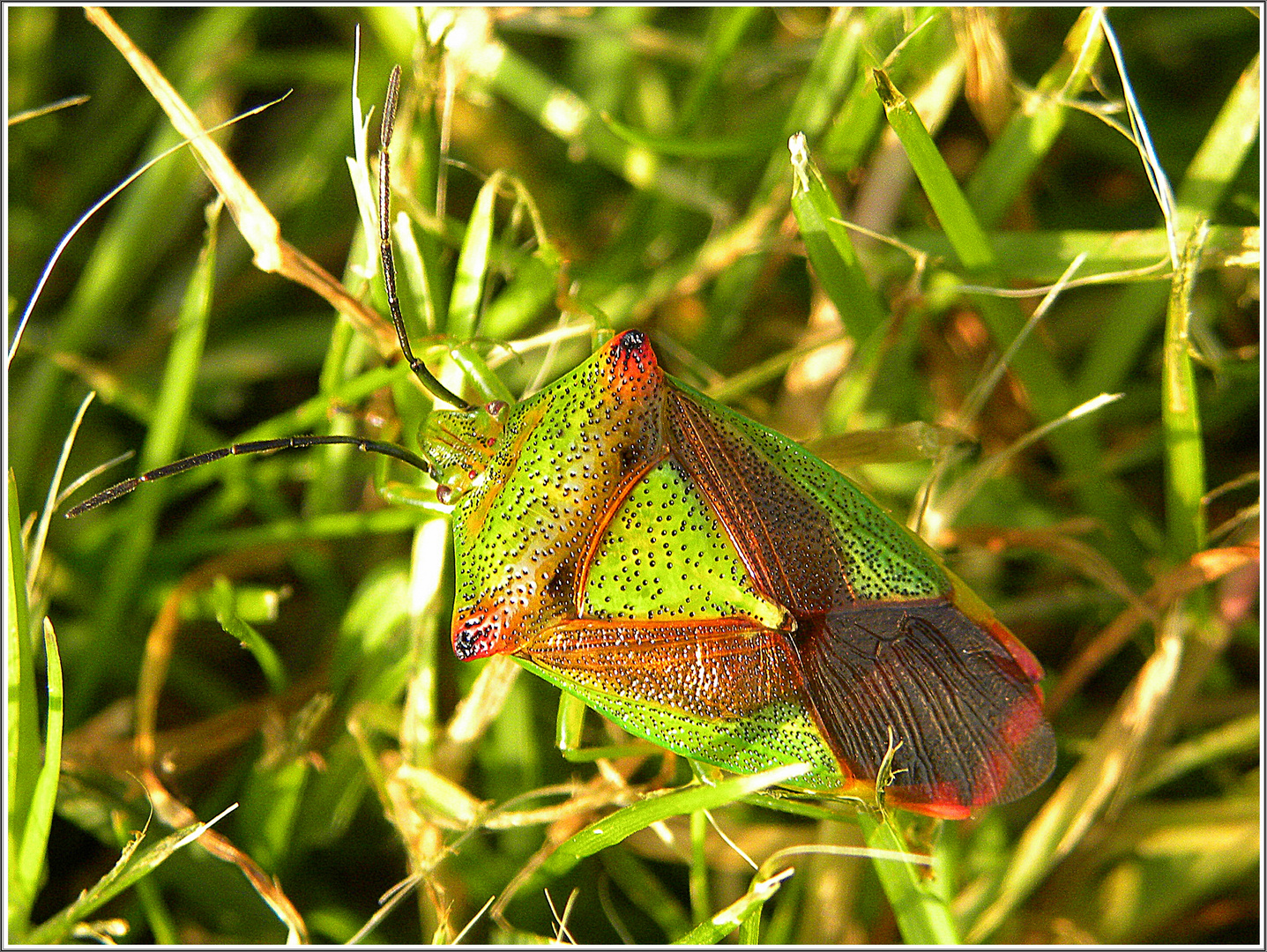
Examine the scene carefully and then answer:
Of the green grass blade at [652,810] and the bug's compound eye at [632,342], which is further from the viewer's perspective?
the bug's compound eye at [632,342]

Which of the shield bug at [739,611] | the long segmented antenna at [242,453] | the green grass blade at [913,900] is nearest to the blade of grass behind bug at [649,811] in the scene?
the shield bug at [739,611]

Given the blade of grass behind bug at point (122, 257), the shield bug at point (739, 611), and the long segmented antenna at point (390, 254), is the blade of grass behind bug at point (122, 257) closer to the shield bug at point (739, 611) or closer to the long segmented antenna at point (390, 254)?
the shield bug at point (739, 611)

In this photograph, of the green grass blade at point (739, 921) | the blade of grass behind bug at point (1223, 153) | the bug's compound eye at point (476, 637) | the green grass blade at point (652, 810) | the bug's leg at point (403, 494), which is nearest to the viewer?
the green grass blade at point (652, 810)

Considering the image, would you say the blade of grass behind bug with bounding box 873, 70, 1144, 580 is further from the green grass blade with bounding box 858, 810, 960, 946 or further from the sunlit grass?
the green grass blade with bounding box 858, 810, 960, 946

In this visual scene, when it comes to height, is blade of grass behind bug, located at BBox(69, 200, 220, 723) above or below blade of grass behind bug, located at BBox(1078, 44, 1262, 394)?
below

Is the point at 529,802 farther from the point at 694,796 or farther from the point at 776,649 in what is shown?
the point at 776,649

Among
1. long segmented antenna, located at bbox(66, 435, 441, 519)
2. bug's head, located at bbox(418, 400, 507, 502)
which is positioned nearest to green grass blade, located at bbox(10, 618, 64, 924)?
long segmented antenna, located at bbox(66, 435, 441, 519)

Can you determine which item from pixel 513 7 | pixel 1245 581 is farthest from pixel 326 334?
pixel 1245 581
